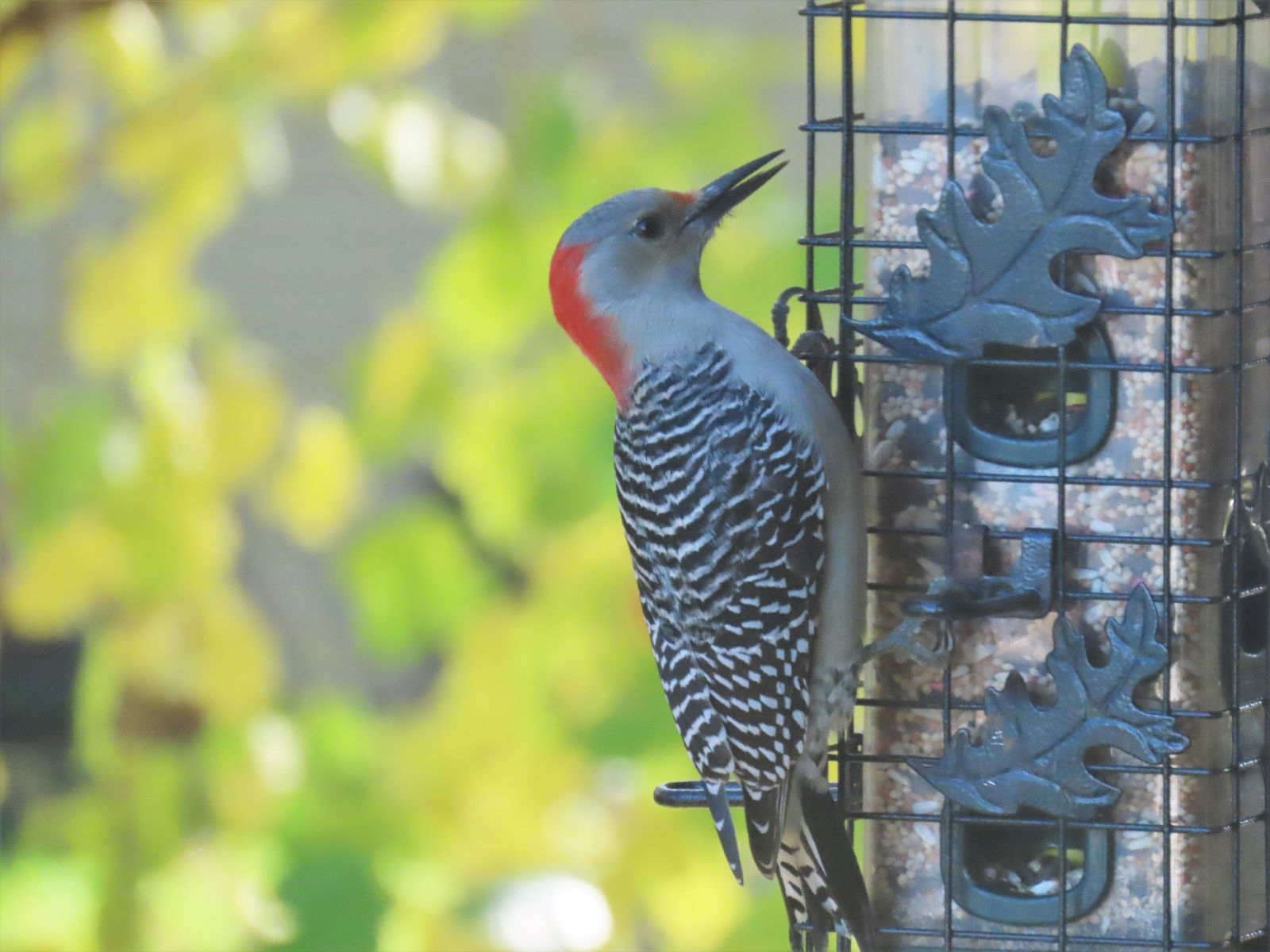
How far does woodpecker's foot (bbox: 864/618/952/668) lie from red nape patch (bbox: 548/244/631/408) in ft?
1.91

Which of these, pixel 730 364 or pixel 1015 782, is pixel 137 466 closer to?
pixel 730 364

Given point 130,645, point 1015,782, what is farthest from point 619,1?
point 1015,782

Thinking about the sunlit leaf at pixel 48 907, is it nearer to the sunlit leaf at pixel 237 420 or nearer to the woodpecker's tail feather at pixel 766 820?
the sunlit leaf at pixel 237 420

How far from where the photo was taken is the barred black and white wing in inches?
101

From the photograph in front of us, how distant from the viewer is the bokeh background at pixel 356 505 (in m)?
3.32

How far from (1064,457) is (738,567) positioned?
52 centimetres

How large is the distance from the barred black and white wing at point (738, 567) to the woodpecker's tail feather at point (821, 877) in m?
0.08

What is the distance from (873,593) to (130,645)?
5.53 feet

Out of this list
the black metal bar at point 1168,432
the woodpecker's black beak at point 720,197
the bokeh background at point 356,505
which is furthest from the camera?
the bokeh background at point 356,505

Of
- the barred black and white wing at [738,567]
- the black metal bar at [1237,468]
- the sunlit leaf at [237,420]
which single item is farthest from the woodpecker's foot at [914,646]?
the sunlit leaf at [237,420]

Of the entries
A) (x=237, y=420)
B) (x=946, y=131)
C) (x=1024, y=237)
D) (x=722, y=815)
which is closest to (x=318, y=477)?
(x=237, y=420)

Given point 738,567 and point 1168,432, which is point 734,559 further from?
point 1168,432

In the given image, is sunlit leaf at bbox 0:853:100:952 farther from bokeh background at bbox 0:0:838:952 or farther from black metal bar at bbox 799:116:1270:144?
black metal bar at bbox 799:116:1270:144

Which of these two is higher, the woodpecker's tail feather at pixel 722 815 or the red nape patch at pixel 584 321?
the red nape patch at pixel 584 321
